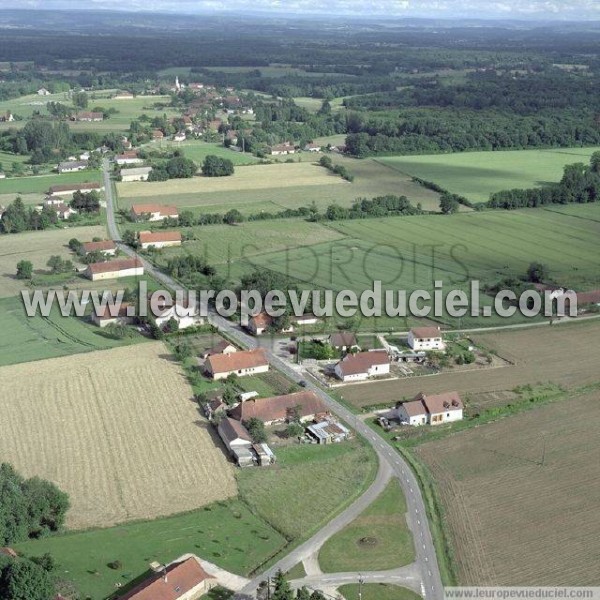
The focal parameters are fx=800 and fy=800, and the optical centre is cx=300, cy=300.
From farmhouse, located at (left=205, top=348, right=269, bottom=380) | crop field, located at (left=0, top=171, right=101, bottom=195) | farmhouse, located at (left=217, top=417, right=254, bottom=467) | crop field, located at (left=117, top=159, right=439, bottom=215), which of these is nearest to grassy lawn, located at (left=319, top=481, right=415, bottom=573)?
farmhouse, located at (left=217, top=417, right=254, bottom=467)

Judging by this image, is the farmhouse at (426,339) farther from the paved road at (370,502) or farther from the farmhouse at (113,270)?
the farmhouse at (113,270)

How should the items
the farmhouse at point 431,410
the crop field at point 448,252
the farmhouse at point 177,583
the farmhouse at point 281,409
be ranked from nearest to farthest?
the farmhouse at point 177,583 → the farmhouse at point 281,409 → the farmhouse at point 431,410 → the crop field at point 448,252

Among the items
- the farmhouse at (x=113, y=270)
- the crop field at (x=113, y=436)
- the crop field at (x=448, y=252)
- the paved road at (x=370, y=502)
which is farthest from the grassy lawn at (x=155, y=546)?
the farmhouse at (x=113, y=270)

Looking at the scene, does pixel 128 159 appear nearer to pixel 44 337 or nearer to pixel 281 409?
pixel 44 337

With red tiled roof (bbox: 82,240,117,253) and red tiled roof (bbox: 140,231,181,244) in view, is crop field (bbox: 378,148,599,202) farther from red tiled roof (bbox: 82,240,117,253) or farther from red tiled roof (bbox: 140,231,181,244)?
red tiled roof (bbox: 82,240,117,253)

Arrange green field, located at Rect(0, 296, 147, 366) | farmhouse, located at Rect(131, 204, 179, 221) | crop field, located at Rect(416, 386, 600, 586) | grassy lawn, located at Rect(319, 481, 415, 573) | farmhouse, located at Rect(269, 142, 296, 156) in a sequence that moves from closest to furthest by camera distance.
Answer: crop field, located at Rect(416, 386, 600, 586)
grassy lawn, located at Rect(319, 481, 415, 573)
green field, located at Rect(0, 296, 147, 366)
farmhouse, located at Rect(131, 204, 179, 221)
farmhouse, located at Rect(269, 142, 296, 156)

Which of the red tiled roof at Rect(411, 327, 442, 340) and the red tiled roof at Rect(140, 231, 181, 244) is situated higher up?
the red tiled roof at Rect(140, 231, 181, 244)
